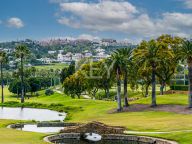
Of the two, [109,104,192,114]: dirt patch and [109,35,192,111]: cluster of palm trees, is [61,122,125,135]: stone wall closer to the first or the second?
[109,104,192,114]: dirt patch

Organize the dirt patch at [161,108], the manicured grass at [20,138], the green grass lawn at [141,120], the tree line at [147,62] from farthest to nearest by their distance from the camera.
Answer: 1. the tree line at [147,62]
2. the dirt patch at [161,108]
3. the green grass lawn at [141,120]
4. the manicured grass at [20,138]

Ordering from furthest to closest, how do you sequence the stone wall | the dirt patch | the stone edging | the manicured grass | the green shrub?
1. the green shrub
2. the dirt patch
3. the stone wall
4. the stone edging
5. the manicured grass

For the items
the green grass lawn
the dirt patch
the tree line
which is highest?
the tree line

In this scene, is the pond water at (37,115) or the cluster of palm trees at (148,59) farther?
the pond water at (37,115)

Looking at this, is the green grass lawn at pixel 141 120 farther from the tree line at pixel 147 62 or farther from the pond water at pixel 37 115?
the tree line at pixel 147 62

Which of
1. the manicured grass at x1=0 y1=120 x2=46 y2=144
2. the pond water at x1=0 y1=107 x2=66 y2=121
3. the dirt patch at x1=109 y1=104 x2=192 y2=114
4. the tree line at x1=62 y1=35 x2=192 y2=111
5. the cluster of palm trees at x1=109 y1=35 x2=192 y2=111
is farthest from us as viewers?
the pond water at x1=0 y1=107 x2=66 y2=121

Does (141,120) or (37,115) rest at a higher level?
(141,120)

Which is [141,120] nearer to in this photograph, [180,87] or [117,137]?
[117,137]

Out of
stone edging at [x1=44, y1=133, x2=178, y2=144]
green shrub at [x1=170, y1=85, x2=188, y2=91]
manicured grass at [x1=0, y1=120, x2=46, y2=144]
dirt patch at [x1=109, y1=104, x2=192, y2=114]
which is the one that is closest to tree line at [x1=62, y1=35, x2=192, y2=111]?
dirt patch at [x1=109, y1=104, x2=192, y2=114]

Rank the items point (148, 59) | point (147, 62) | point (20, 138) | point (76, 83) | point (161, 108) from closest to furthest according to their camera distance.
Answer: point (20, 138) < point (161, 108) < point (148, 59) < point (147, 62) < point (76, 83)

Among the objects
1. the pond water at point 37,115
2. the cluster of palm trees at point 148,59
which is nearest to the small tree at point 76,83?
the pond water at point 37,115

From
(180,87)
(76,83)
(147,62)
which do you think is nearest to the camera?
(147,62)

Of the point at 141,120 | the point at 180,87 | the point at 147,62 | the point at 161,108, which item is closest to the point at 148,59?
the point at 147,62

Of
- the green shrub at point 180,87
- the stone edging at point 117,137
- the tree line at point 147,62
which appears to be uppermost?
the tree line at point 147,62
